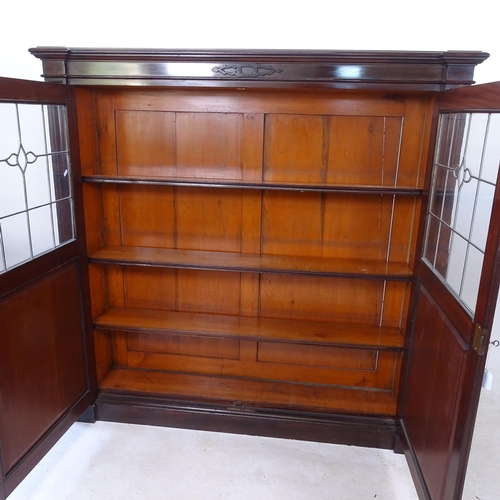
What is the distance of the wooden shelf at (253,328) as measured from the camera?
233cm

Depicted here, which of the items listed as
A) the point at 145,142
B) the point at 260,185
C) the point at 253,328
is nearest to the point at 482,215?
the point at 260,185

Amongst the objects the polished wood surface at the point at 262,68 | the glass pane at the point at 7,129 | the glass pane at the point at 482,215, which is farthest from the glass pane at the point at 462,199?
the glass pane at the point at 7,129

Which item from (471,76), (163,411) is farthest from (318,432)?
(471,76)

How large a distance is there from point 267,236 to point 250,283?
11.6 inches

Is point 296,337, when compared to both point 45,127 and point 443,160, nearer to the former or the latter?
point 443,160

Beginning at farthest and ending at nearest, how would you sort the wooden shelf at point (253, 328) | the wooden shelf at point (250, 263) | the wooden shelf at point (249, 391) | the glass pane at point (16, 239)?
1. the wooden shelf at point (249, 391)
2. the wooden shelf at point (253, 328)
3. the wooden shelf at point (250, 263)
4. the glass pane at point (16, 239)

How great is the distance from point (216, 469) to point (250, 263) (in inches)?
40.9

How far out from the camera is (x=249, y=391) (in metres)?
2.55

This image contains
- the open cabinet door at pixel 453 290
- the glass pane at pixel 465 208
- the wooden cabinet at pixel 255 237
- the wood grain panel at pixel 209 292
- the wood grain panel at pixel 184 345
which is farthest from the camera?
the wood grain panel at pixel 184 345

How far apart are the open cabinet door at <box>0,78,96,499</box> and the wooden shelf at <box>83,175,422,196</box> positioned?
0.22 metres

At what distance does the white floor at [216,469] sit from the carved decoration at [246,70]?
1.87 metres

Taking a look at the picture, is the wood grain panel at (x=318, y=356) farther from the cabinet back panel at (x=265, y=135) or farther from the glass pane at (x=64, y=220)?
the glass pane at (x=64, y=220)

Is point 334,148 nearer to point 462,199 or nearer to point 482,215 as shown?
point 462,199

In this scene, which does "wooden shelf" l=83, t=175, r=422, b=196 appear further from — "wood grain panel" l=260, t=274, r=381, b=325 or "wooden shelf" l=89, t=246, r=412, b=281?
"wood grain panel" l=260, t=274, r=381, b=325
